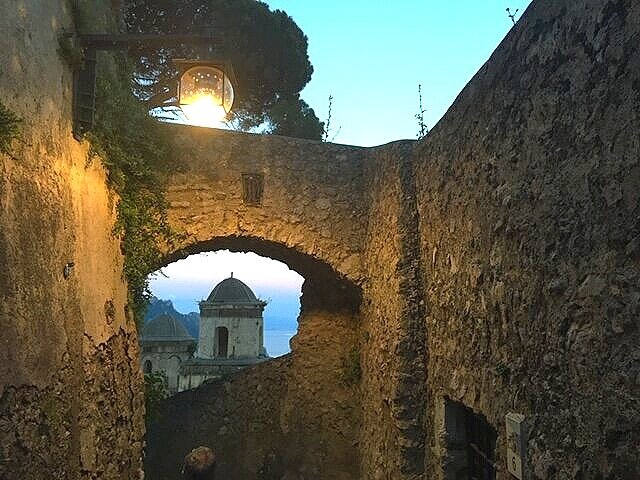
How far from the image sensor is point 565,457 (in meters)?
1.96

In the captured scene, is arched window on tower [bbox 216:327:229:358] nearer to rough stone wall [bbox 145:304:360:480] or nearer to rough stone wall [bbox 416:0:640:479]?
rough stone wall [bbox 145:304:360:480]

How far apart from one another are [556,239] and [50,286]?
2108 millimetres

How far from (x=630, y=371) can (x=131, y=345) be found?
3.31 metres

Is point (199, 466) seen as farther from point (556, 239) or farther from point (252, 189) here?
point (556, 239)

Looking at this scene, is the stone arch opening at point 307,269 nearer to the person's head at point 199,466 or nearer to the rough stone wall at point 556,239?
the person's head at point 199,466

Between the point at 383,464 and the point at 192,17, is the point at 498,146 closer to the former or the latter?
the point at 383,464

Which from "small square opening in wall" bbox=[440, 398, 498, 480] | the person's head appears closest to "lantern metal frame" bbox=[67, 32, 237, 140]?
the person's head

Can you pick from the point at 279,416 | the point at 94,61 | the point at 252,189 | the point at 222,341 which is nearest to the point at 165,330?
the point at 222,341

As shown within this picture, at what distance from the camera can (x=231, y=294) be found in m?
19.6

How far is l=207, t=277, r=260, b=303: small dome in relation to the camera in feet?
63.9

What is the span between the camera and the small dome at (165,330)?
62.2 ft

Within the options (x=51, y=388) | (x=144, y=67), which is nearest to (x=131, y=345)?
(x=51, y=388)

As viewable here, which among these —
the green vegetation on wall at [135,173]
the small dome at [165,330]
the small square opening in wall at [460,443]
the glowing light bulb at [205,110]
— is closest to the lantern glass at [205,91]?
the glowing light bulb at [205,110]

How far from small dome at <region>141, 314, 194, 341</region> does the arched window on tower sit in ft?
3.20
